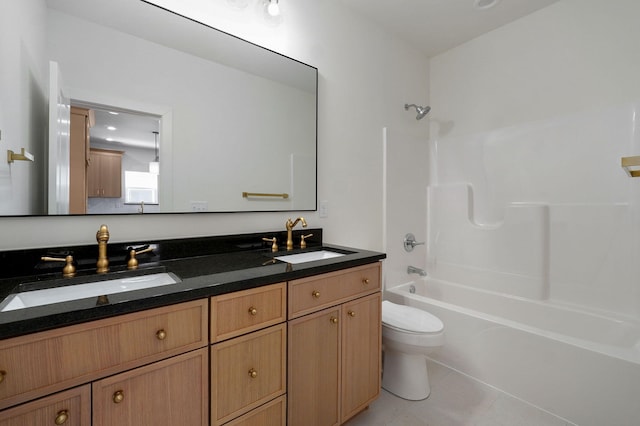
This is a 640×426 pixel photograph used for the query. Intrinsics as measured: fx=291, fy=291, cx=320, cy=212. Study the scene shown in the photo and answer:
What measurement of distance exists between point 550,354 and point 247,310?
1790 millimetres

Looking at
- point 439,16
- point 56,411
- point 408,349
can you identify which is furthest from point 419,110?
point 56,411

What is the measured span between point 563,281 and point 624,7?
1.84 meters

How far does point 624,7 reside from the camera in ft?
6.13

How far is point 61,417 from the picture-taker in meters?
0.72

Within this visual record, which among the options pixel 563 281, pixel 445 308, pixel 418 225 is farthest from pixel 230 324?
pixel 563 281

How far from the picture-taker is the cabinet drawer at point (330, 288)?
3.99 ft

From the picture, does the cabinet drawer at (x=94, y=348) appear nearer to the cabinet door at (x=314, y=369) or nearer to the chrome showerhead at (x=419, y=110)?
the cabinet door at (x=314, y=369)

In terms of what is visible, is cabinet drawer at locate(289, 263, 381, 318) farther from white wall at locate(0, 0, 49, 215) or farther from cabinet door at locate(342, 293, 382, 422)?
white wall at locate(0, 0, 49, 215)

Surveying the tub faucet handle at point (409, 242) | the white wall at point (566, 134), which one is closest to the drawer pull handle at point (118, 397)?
the tub faucet handle at point (409, 242)

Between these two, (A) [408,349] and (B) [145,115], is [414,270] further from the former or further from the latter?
(B) [145,115]

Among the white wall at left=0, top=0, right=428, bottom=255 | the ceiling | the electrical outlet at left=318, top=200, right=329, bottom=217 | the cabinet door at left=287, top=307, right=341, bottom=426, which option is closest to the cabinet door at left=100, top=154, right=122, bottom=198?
the white wall at left=0, top=0, right=428, bottom=255

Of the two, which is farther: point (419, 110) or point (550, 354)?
point (419, 110)

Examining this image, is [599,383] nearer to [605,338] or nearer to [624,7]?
[605,338]

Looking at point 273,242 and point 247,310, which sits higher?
point 273,242
